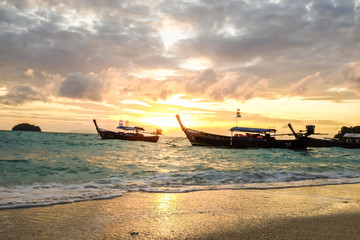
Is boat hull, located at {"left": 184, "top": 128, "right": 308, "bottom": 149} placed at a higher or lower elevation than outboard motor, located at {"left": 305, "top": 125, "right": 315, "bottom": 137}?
lower

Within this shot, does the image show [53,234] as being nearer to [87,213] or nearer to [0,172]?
[87,213]

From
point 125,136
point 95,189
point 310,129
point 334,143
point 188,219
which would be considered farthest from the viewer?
point 125,136

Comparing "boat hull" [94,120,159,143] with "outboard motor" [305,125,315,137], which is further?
"boat hull" [94,120,159,143]

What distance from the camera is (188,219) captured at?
16.1 ft

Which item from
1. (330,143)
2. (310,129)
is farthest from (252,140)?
(330,143)

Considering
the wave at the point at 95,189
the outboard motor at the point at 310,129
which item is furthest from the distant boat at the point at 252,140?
the wave at the point at 95,189

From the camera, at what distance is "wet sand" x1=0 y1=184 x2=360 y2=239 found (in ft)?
13.3

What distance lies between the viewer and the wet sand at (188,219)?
4.04m

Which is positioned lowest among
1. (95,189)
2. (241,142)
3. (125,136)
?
(125,136)

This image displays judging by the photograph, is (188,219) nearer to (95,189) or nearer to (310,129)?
(95,189)

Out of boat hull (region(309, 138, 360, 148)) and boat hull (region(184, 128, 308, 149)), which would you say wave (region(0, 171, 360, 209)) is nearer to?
boat hull (region(184, 128, 308, 149))

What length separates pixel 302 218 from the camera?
5043mm

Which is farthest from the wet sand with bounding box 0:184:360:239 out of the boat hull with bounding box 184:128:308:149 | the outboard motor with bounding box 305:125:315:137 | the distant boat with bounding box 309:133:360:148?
the distant boat with bounding box 309:133:360:148

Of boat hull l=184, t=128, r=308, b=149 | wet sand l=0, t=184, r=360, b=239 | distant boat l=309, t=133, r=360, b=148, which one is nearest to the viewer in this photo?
wet sand l=0, t=184, r=360, b=239
